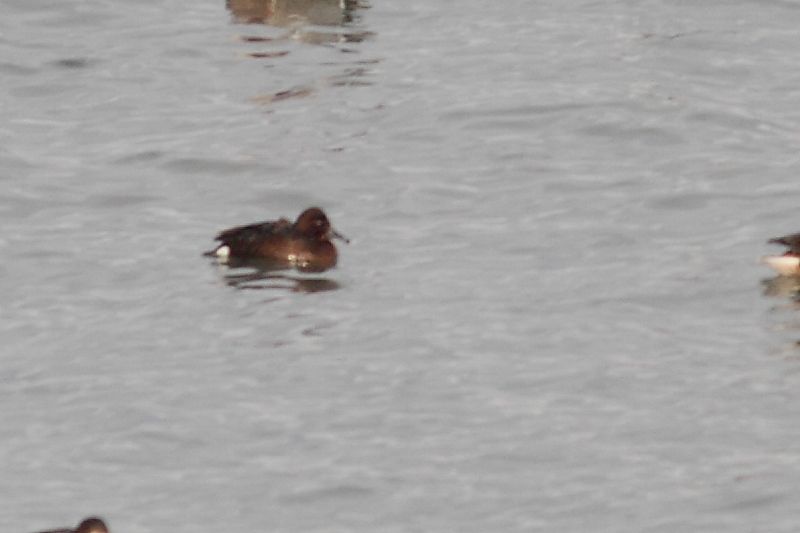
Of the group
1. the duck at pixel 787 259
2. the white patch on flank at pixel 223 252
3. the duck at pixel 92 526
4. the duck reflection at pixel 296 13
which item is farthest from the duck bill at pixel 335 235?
the duck reflection at pixel 296 13

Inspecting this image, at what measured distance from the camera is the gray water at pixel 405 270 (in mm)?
14516

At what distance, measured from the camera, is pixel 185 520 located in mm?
13766

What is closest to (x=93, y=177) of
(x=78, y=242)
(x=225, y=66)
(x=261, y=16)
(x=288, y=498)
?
(x=78, y=242)

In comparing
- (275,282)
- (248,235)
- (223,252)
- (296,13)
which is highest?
(296,13)

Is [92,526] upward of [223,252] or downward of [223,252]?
upward

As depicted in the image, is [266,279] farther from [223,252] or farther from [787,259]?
[787,259]

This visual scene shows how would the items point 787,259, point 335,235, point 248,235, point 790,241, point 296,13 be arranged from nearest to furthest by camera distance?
point 787,259 → point 790,241 → point 248,235 → point 335,235 → point 296,13

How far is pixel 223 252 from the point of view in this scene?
1964 cm

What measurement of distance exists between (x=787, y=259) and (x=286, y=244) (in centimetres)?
381

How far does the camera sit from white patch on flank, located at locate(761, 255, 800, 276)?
18750mm

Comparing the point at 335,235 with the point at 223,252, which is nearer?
the point at 223,252

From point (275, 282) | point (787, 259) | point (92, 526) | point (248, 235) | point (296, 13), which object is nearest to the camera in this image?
point (92, 526)

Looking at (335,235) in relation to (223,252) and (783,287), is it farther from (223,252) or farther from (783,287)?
(783,287)

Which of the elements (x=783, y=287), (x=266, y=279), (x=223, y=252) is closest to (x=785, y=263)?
(x=783, y=287)
